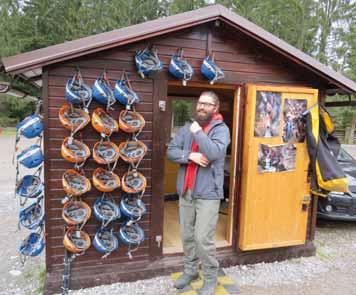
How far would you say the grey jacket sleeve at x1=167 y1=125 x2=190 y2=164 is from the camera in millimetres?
2631

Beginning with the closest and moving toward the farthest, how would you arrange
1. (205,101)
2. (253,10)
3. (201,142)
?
(201,142) < (205,101) < (253,10)

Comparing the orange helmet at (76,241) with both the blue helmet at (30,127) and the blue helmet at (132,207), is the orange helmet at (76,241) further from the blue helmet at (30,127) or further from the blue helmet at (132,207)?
the blue helmet at (30,127)

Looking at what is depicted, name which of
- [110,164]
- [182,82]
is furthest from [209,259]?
[182,82]

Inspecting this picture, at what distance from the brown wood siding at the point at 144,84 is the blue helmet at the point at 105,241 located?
0.08 metres

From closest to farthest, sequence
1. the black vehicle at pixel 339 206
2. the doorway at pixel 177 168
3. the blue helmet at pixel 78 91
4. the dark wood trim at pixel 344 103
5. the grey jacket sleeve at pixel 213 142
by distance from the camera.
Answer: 1. the grey jacket sleeve at pixel 213 142
2. the blue helmet at pixel 78 91
3. the doorway at pixel 177 168
4. the dark wood trim at pixel 344 103
5. the black vehicle at pixel 339 206

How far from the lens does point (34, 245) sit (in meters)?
2.92

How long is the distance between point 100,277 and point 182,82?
7.17ft

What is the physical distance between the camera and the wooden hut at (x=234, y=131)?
2.72 metres

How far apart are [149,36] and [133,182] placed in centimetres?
143

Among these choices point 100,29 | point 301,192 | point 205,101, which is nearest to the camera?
point 205,101

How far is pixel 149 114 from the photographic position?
3.00 metres

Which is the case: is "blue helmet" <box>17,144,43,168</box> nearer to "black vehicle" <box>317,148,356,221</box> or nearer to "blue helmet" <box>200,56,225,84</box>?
"blue helmet" <box>200,56,225,84</box>

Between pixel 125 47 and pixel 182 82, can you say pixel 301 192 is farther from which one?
pixel 125 47

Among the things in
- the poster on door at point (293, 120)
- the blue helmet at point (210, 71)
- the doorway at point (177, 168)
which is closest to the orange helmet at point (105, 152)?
the blue helmet at point (210, 71)
